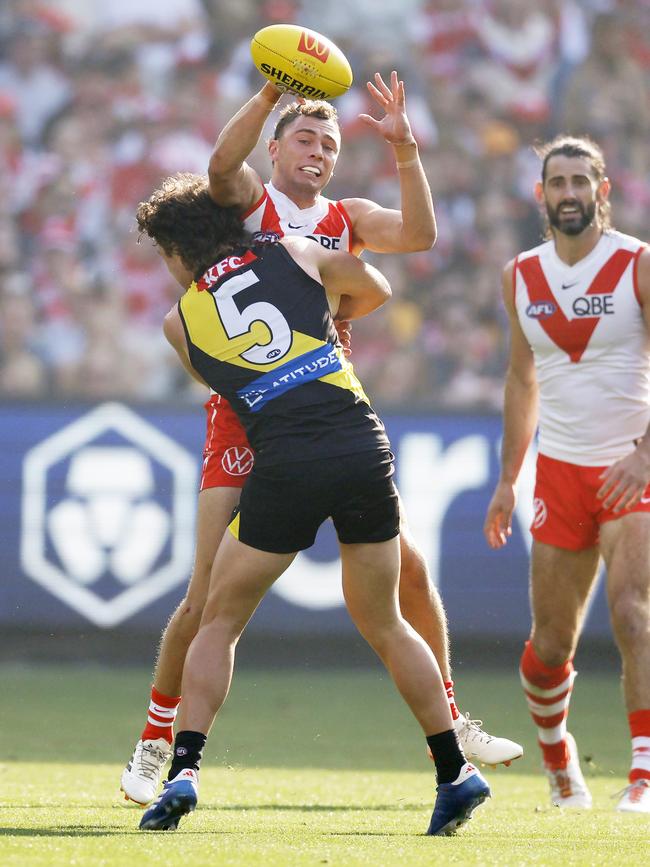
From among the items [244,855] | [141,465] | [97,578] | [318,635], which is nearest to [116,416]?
[141,465]

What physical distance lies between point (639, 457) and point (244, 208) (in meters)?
1.90

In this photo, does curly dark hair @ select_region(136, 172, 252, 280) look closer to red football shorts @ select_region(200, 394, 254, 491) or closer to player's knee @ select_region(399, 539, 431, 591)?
red football shorts @ select_region(200, 394, 254, 491)

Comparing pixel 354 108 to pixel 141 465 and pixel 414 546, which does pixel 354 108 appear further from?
pixel 414 546

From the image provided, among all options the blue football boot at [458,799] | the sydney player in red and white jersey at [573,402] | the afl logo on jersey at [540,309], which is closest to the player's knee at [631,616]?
the sydney player in red and white jersey at [573,402]

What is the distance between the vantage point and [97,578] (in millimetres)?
9930

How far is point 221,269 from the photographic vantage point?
460 cm

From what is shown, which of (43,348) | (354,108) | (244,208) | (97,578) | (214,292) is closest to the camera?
(214,292)

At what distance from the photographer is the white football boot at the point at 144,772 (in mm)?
5402

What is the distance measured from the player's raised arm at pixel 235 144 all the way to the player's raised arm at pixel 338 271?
1.25 feet

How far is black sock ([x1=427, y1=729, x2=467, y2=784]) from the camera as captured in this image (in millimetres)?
4615

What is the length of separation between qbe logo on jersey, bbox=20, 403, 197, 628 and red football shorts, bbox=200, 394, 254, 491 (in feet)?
14.5

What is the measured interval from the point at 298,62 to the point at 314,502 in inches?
60.6

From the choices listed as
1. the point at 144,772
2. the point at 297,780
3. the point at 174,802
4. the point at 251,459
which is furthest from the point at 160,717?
the point at 174,802

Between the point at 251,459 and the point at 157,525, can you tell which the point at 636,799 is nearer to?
the point at 251,459
